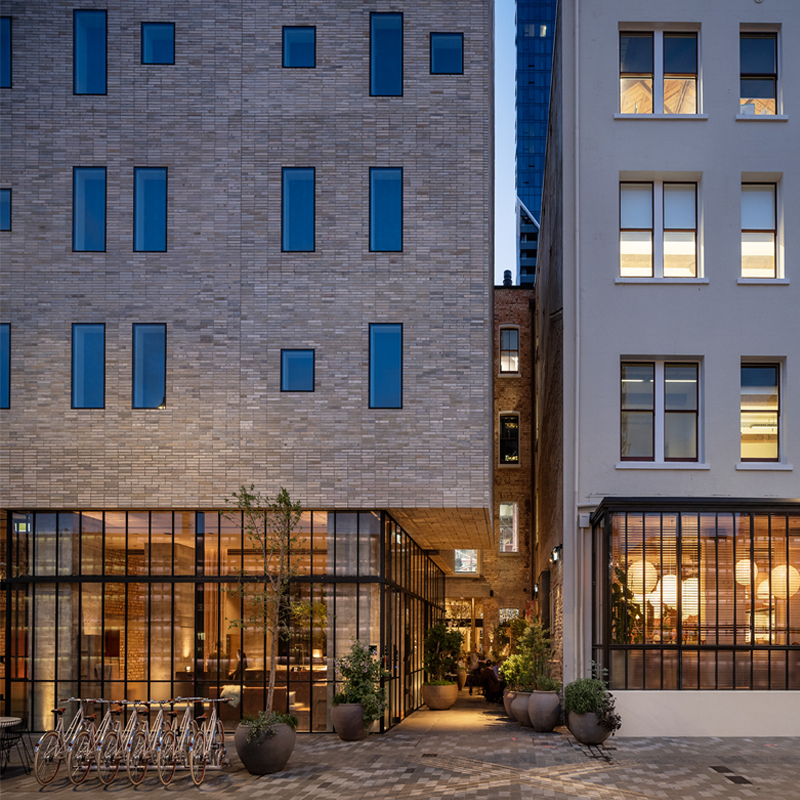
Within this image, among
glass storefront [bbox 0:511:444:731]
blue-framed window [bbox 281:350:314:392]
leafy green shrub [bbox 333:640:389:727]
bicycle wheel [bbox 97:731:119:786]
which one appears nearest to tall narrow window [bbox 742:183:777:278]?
blue-framed window [bbox 281:350:314:392]

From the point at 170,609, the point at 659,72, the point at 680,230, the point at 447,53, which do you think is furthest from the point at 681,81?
the point at 170,609

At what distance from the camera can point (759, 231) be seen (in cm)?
2048

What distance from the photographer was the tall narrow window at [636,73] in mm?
20844

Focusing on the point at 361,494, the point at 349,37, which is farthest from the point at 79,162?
the point at 361,494

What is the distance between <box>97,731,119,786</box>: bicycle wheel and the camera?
1437 cm

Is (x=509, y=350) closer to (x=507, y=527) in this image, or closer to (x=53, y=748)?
(x=507, y=527)

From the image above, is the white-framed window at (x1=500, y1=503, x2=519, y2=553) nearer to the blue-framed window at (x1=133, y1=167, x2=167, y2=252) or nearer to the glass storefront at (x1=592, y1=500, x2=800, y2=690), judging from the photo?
the glass storefront at (x1=592, y1=500, x2=800, y2=690)

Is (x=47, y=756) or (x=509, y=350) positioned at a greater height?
(x=509, y=350)

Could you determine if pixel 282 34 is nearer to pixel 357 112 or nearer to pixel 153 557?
pixel 357 112

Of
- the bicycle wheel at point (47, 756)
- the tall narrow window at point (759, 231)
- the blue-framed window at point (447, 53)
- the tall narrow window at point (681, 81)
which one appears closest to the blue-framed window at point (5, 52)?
the blue-framed window at point (447, 53)

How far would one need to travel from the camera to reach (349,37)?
2073cm

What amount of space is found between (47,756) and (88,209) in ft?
38.0

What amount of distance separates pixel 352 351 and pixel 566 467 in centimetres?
528

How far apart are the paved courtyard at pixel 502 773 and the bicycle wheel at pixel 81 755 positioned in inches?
7.3
